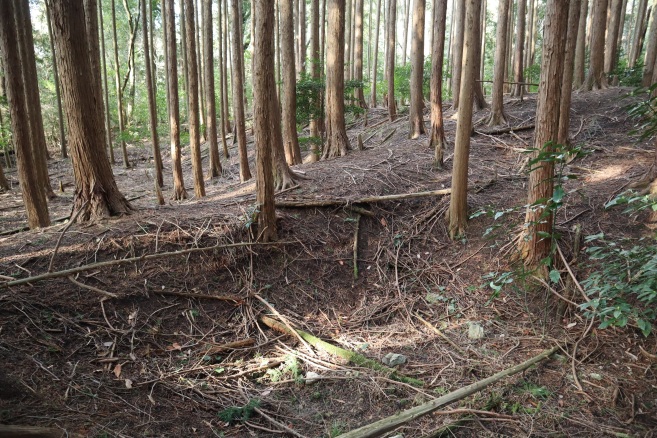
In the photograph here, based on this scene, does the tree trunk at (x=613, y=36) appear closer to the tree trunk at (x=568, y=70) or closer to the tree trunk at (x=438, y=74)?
the tree trunk at (x=568, y=70)

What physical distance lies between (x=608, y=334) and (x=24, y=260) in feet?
21.5

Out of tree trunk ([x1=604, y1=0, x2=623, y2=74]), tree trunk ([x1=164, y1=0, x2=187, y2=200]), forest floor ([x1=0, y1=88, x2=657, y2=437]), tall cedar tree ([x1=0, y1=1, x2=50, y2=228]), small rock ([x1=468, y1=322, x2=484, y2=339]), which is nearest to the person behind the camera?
forest floor ([x1=0, y1=88, x2=657, y2=437])

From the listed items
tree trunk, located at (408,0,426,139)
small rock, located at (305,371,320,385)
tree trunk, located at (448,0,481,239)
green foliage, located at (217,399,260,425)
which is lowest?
small rock, located at (305,371,320,385)

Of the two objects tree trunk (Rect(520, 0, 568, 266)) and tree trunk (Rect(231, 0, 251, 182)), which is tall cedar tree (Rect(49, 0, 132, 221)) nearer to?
tree trunk (Rect(231, 0, 251, 182))

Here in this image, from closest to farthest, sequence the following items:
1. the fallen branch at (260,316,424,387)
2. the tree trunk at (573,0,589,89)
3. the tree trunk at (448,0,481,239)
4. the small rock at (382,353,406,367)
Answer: the fallen branch at (260,316,424,387) → the small rock at (382,353,406,367) → the tree trunk at (448,0,481,239) → the tree trunk at (573,0,589,89)

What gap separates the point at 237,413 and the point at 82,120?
434cm

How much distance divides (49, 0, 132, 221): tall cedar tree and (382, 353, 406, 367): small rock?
164 inches

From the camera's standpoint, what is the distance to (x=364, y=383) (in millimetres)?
4027

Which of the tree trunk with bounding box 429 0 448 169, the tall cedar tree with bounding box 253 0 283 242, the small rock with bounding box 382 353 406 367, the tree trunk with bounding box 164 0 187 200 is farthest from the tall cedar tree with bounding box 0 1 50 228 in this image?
the tree trunk with bounding box 429 0 448 169

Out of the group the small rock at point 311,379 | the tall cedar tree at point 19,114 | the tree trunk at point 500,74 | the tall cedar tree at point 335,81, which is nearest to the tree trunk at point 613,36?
the tree trunk at point 500,74

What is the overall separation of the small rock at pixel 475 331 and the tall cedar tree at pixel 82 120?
495 cm

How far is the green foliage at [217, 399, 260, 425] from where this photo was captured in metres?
3.51

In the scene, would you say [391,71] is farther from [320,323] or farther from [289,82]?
[320,323]

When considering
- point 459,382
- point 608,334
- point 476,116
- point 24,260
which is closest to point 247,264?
point 24,260
